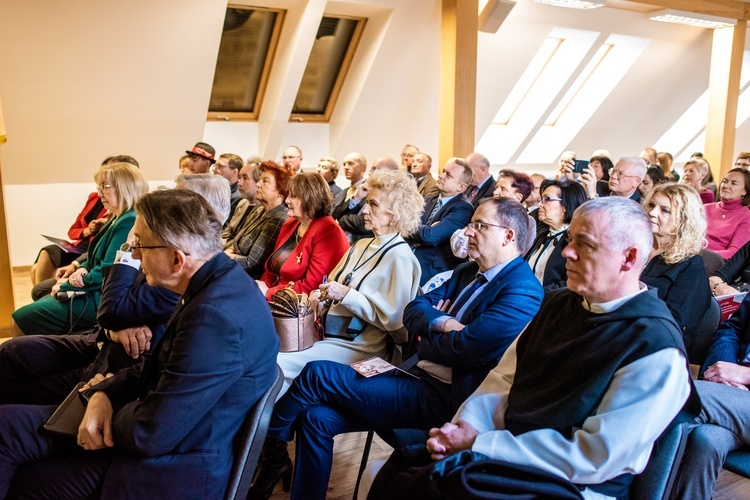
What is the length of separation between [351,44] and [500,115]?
3103 millimetres

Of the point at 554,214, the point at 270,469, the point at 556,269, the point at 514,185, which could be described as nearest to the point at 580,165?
the point at 514,185

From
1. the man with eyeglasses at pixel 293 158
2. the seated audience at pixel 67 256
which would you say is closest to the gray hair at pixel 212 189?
the seated audience at pixel 67 256

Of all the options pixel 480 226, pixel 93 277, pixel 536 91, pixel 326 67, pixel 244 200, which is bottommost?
pixel 93 277

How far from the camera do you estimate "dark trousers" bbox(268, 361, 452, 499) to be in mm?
1959

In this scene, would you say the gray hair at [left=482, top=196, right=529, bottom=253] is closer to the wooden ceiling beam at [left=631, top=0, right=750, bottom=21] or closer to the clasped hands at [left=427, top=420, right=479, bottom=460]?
the clasped hands at [left=427, top=420, right=479, bottom=460]

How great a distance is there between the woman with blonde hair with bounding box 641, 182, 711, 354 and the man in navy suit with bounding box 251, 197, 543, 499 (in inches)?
25.8

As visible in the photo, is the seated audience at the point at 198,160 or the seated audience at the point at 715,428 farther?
the seated audience at the point at 198,160

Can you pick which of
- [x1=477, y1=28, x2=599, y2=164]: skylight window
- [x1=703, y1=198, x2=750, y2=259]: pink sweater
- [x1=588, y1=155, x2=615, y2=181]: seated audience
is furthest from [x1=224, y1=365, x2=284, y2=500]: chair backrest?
[x1=477, y1=28, x2=599, y2=164]: skylight window

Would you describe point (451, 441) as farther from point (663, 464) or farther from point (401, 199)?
point (401, 199)

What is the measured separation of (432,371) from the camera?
2025mm

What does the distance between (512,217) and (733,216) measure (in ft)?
9.16

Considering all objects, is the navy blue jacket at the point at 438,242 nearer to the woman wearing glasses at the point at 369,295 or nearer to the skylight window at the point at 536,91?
the woman wearing glasses at the point at 369,295

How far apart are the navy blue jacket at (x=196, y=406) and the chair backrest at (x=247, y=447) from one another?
17 millimetres

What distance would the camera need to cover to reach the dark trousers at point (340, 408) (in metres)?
1.96
